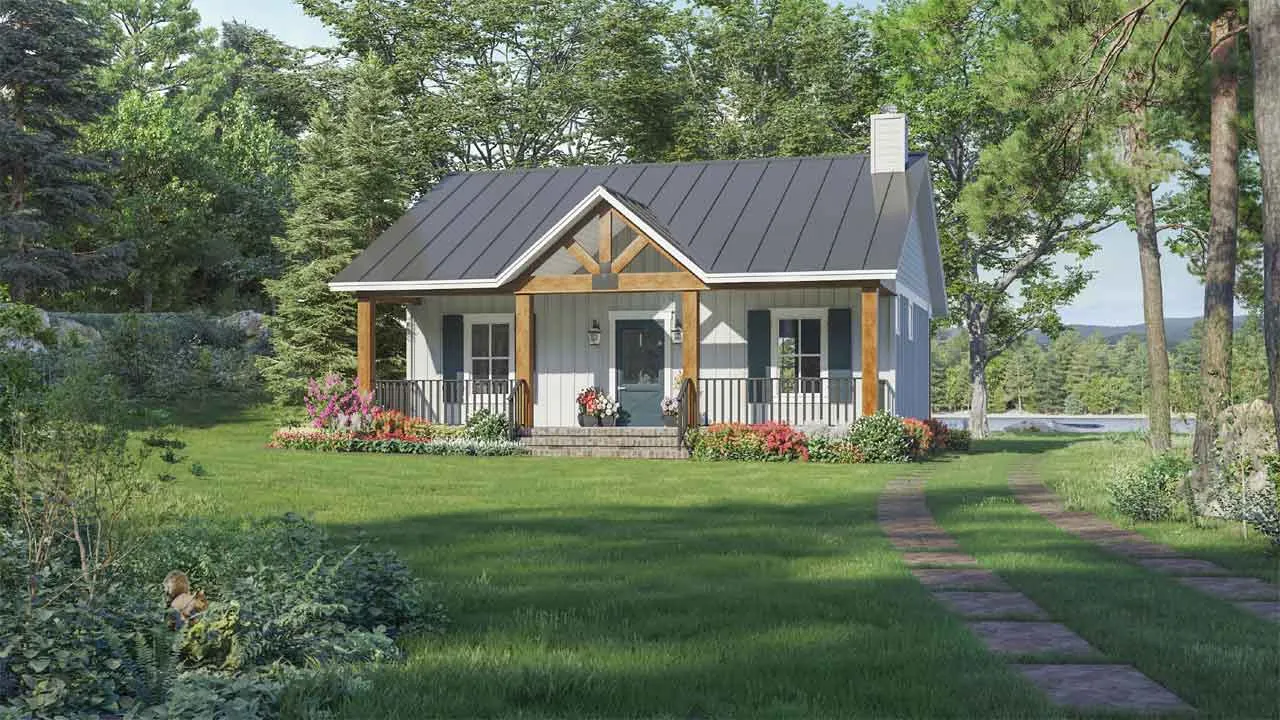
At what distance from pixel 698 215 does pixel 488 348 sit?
4.72 m

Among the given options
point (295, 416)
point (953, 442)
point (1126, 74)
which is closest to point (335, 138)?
point (295, 416)

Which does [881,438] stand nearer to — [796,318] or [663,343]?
[796,318]

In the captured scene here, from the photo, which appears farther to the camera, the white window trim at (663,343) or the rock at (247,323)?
the rock at (247,323)

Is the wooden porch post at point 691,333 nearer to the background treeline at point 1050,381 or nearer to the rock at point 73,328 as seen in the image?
the rock at point 73,328

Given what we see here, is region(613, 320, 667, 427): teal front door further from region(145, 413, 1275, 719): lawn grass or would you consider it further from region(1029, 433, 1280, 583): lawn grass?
region(145, 413, 1275, 719): lawn grass

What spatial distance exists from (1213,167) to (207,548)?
10242 millimetres

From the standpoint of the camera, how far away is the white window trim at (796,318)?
20.5 m

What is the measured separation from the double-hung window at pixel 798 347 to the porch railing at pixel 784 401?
4 cm

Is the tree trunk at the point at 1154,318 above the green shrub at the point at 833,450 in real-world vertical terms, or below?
above

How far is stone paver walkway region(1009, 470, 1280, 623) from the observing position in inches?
257

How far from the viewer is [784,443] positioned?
18094 millimetres

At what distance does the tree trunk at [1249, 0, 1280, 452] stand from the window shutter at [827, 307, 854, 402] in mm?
14275

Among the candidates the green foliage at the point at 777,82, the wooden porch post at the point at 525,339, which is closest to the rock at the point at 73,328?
the wooden porch post at the point at 525,339

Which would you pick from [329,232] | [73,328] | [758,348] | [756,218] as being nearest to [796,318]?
[758,348]
